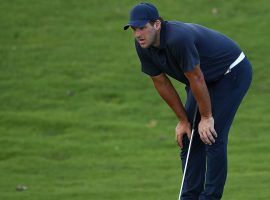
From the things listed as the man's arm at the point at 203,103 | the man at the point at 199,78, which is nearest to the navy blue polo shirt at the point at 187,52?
the man at the point at 199,78

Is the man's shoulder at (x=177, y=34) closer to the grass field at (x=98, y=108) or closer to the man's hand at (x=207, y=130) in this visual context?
the man's hand at (x=207, y=130)

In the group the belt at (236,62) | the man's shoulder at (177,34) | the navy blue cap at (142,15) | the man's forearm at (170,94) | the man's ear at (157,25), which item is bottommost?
Answer: the man's forearm at (170,94)

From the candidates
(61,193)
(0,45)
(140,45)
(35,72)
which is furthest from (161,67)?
(0,45)

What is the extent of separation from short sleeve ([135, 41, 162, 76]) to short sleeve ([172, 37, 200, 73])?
0.45 m

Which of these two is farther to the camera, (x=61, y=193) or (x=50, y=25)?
(x=50, y=25)

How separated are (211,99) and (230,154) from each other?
6.94 m

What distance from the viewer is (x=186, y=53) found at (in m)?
7.53

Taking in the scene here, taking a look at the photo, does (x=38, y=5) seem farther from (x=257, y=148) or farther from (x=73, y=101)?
(x=257, y=148)

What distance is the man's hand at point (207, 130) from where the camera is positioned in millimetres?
7859

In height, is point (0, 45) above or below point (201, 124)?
below

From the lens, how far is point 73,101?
18.1 m

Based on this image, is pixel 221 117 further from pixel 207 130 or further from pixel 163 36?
pixel 163 36

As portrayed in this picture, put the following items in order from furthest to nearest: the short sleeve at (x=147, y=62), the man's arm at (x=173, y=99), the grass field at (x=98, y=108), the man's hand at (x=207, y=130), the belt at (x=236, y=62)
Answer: the grass field at (x=98, y=108) → the man's arm at (x=173, y=99) → the belt at (x=236, y=62) → the short sleeve at (x=147, y=62) → the man's hand at (x=207, y=130)

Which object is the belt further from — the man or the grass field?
the grass field
